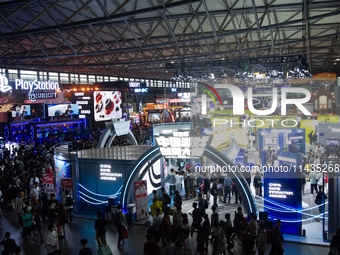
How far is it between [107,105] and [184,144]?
54.8 ft

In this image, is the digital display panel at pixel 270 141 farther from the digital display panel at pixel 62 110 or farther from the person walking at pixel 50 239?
the digital display panel at pixel 62 110

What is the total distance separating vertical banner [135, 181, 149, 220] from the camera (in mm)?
8836

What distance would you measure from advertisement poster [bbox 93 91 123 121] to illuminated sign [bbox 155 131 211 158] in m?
15.6

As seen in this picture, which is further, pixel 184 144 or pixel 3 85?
pixel 3 85

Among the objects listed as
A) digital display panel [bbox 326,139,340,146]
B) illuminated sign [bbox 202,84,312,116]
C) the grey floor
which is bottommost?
the grey floor

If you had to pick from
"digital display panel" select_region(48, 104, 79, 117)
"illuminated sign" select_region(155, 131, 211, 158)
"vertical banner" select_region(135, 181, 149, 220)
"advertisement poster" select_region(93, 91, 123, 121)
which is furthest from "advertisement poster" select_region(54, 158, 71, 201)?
"digital display panel" select_region(48, 104, 79, 117)

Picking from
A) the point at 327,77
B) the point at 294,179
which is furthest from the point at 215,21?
the point at 327,77

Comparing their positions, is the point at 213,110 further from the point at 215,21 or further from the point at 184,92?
the point at 184,92

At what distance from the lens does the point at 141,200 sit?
8.92 meters

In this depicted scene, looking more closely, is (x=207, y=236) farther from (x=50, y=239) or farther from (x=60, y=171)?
(x=60, y=171)

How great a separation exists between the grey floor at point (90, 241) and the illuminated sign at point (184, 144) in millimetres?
2495

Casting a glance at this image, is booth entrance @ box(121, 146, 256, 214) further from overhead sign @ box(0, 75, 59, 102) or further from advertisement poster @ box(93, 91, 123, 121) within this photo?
overhead sign @ box(0, 75, 59, 102)

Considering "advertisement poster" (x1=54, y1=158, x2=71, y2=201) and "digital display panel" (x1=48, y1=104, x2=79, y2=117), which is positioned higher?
"digital display panel" (x1=48, y1=104, x2=79, y2=117)

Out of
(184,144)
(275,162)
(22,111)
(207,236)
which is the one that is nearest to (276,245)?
(207,236)
